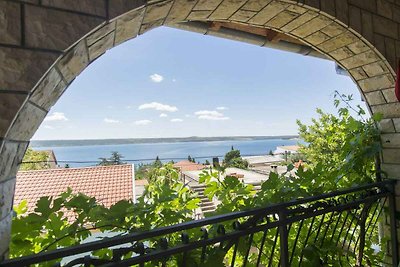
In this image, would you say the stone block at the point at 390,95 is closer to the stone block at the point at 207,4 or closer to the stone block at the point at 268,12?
the stone block at the point at 268,12

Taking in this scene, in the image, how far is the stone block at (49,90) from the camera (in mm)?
691

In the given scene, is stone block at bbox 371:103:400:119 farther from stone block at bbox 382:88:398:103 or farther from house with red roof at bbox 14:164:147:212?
house with red roof at bbox 14:164:147:212

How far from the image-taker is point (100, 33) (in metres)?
0.80

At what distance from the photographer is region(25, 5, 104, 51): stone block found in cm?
67

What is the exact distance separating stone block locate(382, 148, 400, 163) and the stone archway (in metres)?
0.10

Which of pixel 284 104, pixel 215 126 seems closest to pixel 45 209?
pixel 284 104

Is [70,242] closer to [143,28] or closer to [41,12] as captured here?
[41,12]

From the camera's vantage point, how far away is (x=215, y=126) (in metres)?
55.8

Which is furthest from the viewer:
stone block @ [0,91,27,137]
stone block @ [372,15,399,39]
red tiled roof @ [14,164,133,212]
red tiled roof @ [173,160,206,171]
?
red tiled roof @ [14,164,133,212]

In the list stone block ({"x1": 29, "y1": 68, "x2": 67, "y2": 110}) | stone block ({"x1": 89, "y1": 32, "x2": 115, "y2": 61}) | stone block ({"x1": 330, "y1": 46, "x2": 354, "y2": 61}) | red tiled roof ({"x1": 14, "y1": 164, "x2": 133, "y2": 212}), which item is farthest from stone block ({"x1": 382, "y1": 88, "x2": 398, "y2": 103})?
red tiled roof ({"x1": 14, "y1": 164, "x2": 133, "y2": 212})

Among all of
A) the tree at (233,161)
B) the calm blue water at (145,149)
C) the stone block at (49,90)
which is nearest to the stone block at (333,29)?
the tree at (233,161)

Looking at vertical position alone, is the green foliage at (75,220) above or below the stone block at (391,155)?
below

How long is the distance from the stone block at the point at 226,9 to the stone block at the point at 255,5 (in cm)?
3

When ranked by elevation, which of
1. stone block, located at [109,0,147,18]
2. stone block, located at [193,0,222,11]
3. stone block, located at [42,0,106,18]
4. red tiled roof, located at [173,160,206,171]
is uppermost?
stone block, located at [193,0,222,11]
